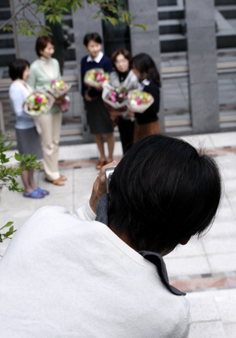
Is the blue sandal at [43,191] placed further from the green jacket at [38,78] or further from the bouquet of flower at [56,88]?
the bouquet of flower at [56,88]

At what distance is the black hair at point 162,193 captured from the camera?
3.92ft

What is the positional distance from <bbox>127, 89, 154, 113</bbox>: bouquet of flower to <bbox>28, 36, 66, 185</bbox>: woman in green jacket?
1012mm

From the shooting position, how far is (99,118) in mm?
7148

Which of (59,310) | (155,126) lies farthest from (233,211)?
(59,310)

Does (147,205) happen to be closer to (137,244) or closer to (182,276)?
(137,244)

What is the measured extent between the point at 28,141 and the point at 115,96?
123cm

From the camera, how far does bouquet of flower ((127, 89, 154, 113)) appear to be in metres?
5.96

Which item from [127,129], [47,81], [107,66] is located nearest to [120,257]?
[47,81]

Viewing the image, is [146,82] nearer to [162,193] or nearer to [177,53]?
[177,53]

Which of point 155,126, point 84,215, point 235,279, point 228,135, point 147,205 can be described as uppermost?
point 147,205

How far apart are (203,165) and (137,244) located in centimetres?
26

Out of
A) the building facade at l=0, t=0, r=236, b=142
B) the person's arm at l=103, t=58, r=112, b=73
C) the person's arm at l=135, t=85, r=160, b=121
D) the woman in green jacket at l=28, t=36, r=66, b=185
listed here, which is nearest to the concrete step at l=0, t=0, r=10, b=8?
the building facade at l=0, t=0, r=236, b=142

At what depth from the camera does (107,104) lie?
6.51m

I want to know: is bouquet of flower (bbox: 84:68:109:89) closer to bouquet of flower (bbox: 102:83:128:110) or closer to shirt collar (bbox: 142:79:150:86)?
bouquet of flower (bbox: 102:83:128:110)
